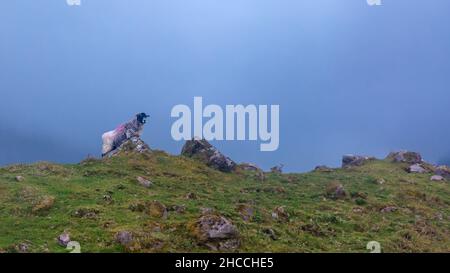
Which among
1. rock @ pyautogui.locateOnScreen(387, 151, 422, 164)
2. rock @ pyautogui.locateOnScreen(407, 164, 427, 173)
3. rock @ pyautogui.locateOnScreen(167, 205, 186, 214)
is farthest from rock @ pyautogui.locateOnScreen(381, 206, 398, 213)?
rock @ pyautogui.locateOnScreen(387, 151, 422, 164)

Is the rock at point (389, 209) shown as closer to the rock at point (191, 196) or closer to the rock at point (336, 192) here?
the rock at point (336, 192)

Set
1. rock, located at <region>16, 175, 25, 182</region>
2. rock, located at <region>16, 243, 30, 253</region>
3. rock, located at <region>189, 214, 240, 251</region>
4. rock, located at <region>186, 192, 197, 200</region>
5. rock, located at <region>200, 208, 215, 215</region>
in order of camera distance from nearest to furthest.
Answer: rock, located at <region>16, 243, 30, 253</region>
rock, located at <region>189, 214, 240, 251</region>
rock, located at <region>200, 208, 215, 215</region>
rock, located at <region>186, 192, 197, 200</region>
rock, located at <region>16, 175, 25, 182</region>

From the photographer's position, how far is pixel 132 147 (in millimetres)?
54688

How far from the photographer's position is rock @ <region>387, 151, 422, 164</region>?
6525 centimetres

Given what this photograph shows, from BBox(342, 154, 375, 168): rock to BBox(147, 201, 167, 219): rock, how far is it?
41222mm

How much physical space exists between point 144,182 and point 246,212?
12.0m

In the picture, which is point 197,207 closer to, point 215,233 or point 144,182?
point 215,233

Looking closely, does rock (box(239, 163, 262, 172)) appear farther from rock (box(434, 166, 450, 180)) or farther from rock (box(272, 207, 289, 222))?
rock (box(272, 207, 289, 222))

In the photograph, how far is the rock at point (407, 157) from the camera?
65250mm

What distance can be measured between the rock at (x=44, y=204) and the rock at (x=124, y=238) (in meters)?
7.84

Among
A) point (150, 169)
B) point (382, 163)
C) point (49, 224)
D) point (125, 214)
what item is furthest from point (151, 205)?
point (382, 163)
